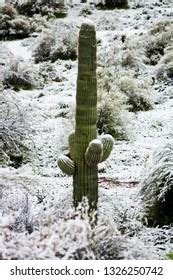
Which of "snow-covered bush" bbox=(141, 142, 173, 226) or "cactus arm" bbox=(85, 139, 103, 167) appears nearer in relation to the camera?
"cactus arm" bbox=(85, 139, 103, 167)

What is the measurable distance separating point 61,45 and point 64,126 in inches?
296

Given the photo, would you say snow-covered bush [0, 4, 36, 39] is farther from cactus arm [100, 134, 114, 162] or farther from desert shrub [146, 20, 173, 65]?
cactus arm [100, 134, 114, 162]

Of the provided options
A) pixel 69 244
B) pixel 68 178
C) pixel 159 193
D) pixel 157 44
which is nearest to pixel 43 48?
pixel 157 44

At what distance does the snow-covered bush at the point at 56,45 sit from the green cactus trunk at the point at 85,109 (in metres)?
12.5

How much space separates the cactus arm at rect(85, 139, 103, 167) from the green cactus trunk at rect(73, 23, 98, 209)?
14cm

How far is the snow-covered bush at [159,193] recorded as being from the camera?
692cm

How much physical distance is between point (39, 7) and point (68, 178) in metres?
19.4

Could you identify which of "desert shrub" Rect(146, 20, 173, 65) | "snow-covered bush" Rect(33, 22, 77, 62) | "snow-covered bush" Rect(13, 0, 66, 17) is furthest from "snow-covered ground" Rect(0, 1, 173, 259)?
"snow-covered bush" Rect(13, 0, 66, 17)

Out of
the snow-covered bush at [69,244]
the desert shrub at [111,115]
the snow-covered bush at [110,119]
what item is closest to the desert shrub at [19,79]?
A: the desert shrub at [111,115]

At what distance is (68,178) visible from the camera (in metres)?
9.03

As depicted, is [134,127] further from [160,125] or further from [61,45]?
[61,45]

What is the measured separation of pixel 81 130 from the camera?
6094 millimetres

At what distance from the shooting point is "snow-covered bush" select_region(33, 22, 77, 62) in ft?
60.8
